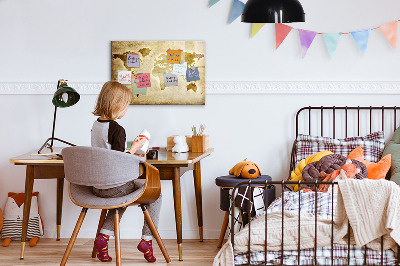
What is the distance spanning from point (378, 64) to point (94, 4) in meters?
2.09

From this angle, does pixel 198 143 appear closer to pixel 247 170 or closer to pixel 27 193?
pixel 247 170

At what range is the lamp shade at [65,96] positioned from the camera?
402cm

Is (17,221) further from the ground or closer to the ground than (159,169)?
closer to the ground

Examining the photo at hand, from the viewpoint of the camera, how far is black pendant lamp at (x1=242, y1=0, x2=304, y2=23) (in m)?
3.11

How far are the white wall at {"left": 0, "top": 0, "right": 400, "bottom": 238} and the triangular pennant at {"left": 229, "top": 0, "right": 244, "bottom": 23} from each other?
5cm

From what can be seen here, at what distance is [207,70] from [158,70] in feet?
1.16

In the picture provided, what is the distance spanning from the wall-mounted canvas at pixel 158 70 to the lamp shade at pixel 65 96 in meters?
0.35

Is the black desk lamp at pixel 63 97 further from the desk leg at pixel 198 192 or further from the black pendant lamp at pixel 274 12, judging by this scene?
the black pendant lamp at pixel 274 12

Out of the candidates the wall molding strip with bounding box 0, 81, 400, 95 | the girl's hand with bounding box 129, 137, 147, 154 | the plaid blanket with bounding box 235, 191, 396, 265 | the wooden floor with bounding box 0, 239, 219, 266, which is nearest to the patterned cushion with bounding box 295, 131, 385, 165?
the wall molding strip with bounding box 0, 81, 400, 95

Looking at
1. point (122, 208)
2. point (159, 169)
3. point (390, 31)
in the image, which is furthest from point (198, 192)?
point (390, 31)

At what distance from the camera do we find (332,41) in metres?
4.28

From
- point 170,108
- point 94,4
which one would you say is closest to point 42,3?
point 94,4

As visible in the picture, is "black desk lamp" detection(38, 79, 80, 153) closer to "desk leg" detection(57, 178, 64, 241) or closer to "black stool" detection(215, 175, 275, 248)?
"desk leg" detection(57, 178, 64, 241)

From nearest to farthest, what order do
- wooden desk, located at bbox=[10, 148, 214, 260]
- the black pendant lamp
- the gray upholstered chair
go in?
1. the black pendant lamp
2. the gray upholstered chair
3. wooden desk, located at bbox=[10, 148, 214, 260]
